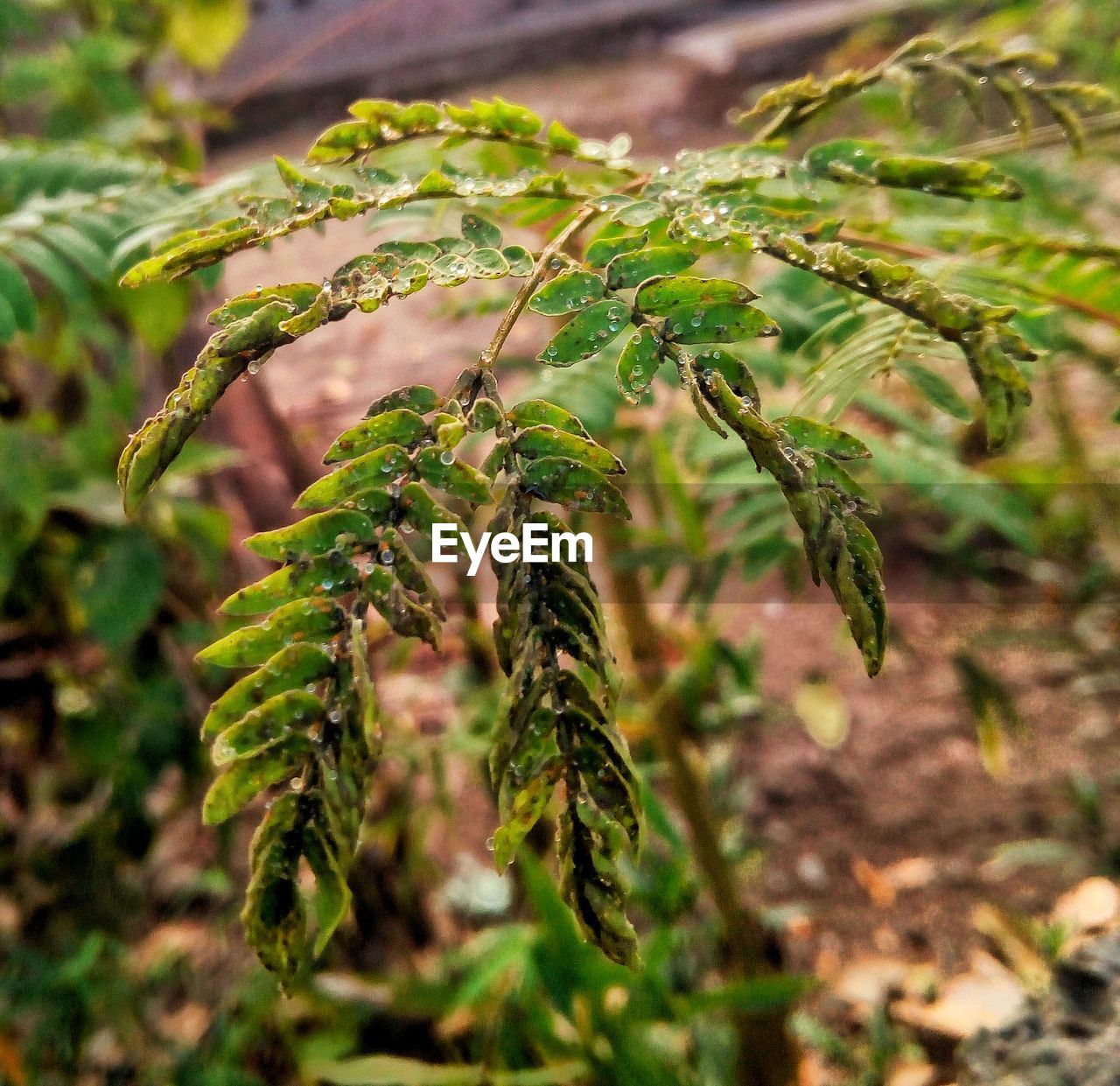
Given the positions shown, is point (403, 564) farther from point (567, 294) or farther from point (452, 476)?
point (567, 294)

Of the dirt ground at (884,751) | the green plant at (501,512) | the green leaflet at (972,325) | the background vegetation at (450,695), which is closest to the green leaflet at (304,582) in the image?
the green plant at (501,512)

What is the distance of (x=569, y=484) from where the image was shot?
455 millimetres

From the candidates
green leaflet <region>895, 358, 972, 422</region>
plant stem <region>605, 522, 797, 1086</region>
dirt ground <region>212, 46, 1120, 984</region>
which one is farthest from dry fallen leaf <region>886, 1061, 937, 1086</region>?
green leaflet <region>895, 358, 972, 422</region>

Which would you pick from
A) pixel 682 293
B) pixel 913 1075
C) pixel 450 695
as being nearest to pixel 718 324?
pixel 682 293

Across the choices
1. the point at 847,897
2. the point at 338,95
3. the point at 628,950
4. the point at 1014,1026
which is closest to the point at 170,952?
the point at 847,897

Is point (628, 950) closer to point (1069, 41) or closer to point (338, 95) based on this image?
point (1069, 41)

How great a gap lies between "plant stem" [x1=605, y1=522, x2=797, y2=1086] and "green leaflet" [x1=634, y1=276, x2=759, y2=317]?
0.68 meters

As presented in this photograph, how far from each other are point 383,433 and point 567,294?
→ 14cm

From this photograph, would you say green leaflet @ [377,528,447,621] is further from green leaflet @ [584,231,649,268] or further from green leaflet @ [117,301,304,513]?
green leaflet @ [584,231,649,268]

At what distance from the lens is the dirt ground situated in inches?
61.0

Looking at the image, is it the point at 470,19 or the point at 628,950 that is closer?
the point at 628,950

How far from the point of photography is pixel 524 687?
0.42 metres

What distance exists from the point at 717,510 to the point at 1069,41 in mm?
1135

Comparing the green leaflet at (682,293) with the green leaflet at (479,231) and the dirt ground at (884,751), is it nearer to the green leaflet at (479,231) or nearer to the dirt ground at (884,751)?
the green leaflet at (479,231)
